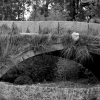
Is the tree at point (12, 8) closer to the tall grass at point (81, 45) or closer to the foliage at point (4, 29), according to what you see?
the foliage at point (4, 29)

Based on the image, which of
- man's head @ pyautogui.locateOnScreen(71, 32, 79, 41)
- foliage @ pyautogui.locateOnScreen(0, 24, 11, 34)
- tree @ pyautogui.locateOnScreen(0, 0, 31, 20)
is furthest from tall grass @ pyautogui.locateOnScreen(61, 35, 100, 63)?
tree @ pyautogui.locateOnScreen(0, 0, 31, 20)

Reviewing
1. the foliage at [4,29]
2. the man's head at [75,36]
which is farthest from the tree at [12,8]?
the man's head at [75,36]

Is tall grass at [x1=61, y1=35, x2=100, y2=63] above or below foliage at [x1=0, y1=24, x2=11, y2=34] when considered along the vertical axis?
below

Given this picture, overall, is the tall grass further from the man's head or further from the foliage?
the foliage

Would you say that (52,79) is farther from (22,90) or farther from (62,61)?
(22,90)

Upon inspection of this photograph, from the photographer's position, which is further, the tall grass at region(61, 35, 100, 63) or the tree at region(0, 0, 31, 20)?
the tree at region(0, 0, 31, 20)

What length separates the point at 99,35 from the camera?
942 cm

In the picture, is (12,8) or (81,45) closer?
(81,45)

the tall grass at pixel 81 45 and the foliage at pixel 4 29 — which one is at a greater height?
the foliage at pixel 4 29

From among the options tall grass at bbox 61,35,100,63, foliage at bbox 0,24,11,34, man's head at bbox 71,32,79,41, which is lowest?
tall grass at bbox 61,35,100,63

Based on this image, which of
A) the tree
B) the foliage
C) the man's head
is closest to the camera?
the man's head

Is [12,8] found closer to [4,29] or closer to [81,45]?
[4,29]

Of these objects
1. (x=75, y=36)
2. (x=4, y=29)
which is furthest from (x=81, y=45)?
(x=4, y=29)

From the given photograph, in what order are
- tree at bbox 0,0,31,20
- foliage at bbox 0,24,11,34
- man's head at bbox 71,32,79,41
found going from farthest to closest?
tree at bbox 0,0,31,20, foliage at bbox 0,24,11,34, man's head at bbox 71,32,79,41
